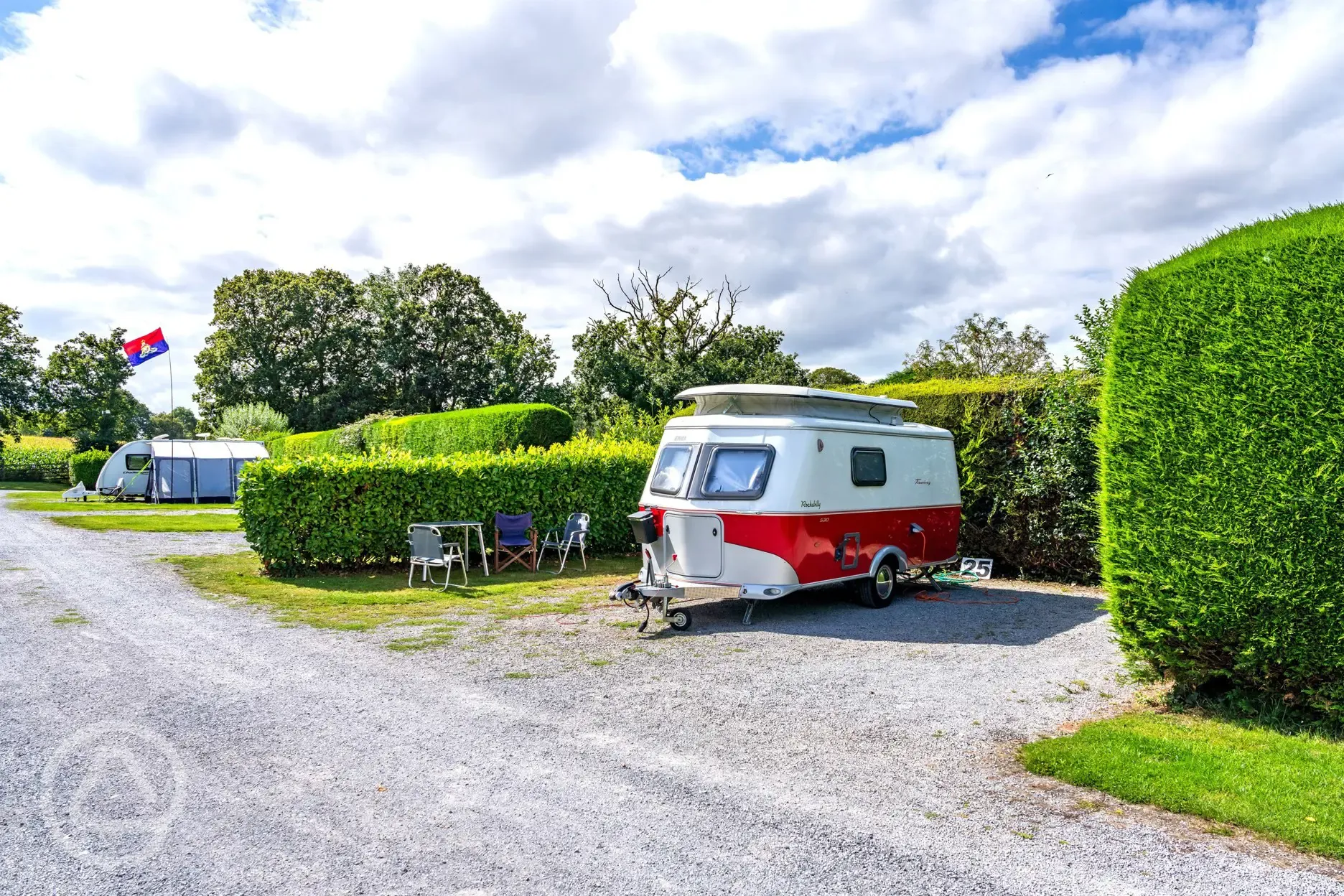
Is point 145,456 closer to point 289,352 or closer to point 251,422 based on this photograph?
point 251,422

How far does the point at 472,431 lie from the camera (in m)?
21.7

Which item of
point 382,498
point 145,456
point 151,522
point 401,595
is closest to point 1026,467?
point 401,595

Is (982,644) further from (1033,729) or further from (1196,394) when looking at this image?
(1196,394)

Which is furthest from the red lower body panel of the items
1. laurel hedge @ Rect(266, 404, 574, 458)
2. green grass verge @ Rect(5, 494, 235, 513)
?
green grass verge @ Rect(5, 494, 235, 513)

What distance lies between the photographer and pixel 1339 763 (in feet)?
15.2

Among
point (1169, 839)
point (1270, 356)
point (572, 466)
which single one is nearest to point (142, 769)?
point (1169, 839)

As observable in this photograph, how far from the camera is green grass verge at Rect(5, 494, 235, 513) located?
2431 cm

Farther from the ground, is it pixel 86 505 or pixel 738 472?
pixel 738 472

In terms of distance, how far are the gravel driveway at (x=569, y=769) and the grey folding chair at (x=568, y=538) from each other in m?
4.49

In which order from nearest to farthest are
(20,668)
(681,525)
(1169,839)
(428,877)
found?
1. (428,877)
2. (1169,839)
3. (20,668)
4. (681,525)

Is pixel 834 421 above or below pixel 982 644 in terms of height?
above

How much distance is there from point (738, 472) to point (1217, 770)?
5.00 metres

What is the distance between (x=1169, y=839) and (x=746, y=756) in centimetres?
205

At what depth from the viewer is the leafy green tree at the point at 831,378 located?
37.3 m
